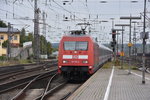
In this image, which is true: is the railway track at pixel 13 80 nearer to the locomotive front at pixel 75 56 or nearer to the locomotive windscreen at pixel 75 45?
the locomotive front at pixel 75 56

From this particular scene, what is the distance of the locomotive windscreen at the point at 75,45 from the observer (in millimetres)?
22875

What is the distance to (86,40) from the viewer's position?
23062 millimetres

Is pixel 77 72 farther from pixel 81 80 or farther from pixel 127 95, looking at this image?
pixel 127 95

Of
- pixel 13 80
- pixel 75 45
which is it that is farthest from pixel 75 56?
pixel 13 80

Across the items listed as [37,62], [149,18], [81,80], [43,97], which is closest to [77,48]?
[81,80]

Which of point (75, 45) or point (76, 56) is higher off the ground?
point (75, 45)

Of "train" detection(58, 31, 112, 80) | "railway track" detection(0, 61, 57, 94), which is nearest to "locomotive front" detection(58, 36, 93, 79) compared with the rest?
"train" detection(58, 31, 112, 80)

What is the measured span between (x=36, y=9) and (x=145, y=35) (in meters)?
27.3

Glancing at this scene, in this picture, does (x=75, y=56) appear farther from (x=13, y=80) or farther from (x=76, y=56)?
(x=13, y=80)

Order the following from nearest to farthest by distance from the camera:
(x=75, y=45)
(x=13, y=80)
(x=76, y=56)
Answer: (x=76, y=56) → (x=75, y=45) → (x=13, y=80)

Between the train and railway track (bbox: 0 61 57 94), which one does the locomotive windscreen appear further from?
railway track (bbox: 0 61 57 94)

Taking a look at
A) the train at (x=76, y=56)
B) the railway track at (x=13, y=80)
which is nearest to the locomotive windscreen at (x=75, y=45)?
the train at (x=76, y=56)

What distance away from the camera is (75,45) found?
22953 millimetres

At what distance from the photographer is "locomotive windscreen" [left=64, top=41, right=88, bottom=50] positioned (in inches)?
901
